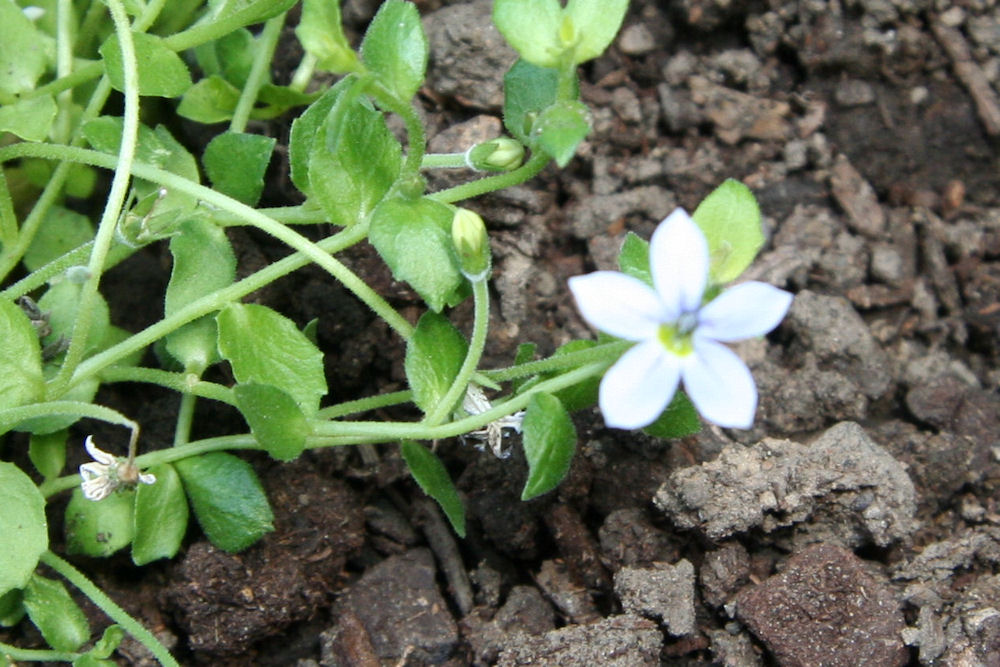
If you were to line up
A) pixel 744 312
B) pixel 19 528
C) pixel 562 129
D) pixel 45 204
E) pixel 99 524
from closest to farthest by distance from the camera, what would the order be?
pixel 744 312, pixel 562 129, pixel 19 528, pixel 99 524, pixel 45 204

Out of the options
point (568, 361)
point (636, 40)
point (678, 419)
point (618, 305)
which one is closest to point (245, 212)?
point (568, 361)

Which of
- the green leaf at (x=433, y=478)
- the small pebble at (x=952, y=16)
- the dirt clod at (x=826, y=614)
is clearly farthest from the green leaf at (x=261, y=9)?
the small pebble at (x=952, y=16)

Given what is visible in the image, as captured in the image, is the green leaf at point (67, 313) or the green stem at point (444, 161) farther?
the green leaf at point (67, 313)

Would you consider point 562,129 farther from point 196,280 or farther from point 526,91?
point 196,280

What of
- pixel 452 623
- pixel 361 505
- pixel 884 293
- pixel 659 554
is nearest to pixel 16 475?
A: pixel 361 505

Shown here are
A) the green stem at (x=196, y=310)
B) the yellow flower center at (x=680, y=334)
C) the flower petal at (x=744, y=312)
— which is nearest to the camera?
the flower petal at (x=744, y=312)

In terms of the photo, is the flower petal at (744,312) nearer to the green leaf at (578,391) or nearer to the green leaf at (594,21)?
the green leaf at (578,391)

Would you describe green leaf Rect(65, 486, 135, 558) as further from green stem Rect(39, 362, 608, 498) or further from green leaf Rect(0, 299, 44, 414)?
green leaf Rect(0, 299, 44, 414)
